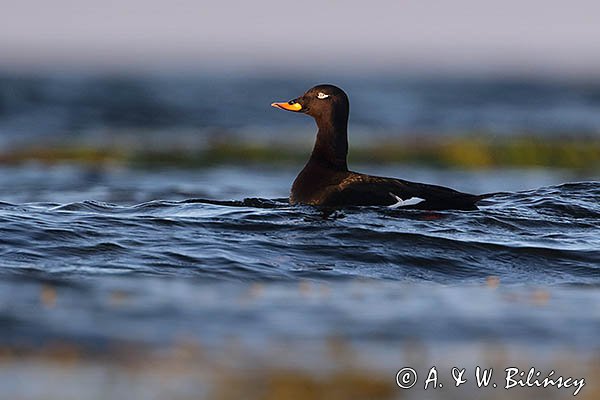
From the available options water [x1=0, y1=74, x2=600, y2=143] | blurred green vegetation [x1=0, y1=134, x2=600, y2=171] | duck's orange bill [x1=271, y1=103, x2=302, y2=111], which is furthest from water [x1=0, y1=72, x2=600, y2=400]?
water [x1=0, y1=74, x2=600, y2=143]

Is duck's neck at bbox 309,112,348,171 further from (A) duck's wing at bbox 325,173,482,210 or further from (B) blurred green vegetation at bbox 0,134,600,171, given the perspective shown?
(B) blurred green vegetation at bbox 0,134,600,171

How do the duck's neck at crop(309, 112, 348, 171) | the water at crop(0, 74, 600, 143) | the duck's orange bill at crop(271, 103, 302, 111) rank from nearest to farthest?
the duck's neck at crop(309, 112, 348, 171) < the duck's orange bill at crop(271, 103, 302, 111) < the water at crop(0, 74, 600, 143)

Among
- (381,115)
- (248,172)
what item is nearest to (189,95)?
(381,115)

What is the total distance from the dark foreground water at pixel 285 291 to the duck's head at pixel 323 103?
1.26 metres

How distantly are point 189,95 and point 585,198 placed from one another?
24695mm

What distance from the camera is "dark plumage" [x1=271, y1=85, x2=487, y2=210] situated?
1103cm

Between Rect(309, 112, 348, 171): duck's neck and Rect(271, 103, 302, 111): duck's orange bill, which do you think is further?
Rect(271, 103, 302, 111): duck's orange bill

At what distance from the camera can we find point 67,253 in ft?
30.2

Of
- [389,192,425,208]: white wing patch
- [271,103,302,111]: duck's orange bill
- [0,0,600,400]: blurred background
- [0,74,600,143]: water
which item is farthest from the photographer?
[0,74,600,143]: water

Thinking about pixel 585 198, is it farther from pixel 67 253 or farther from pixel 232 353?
pixel 232 353

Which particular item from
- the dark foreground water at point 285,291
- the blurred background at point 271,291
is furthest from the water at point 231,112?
the dark foreground water at point 285,291

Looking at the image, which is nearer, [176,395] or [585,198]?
[176,395]

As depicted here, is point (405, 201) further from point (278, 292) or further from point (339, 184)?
point (278, 292)

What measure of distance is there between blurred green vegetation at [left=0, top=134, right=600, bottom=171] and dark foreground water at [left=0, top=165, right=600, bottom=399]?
8841mm
